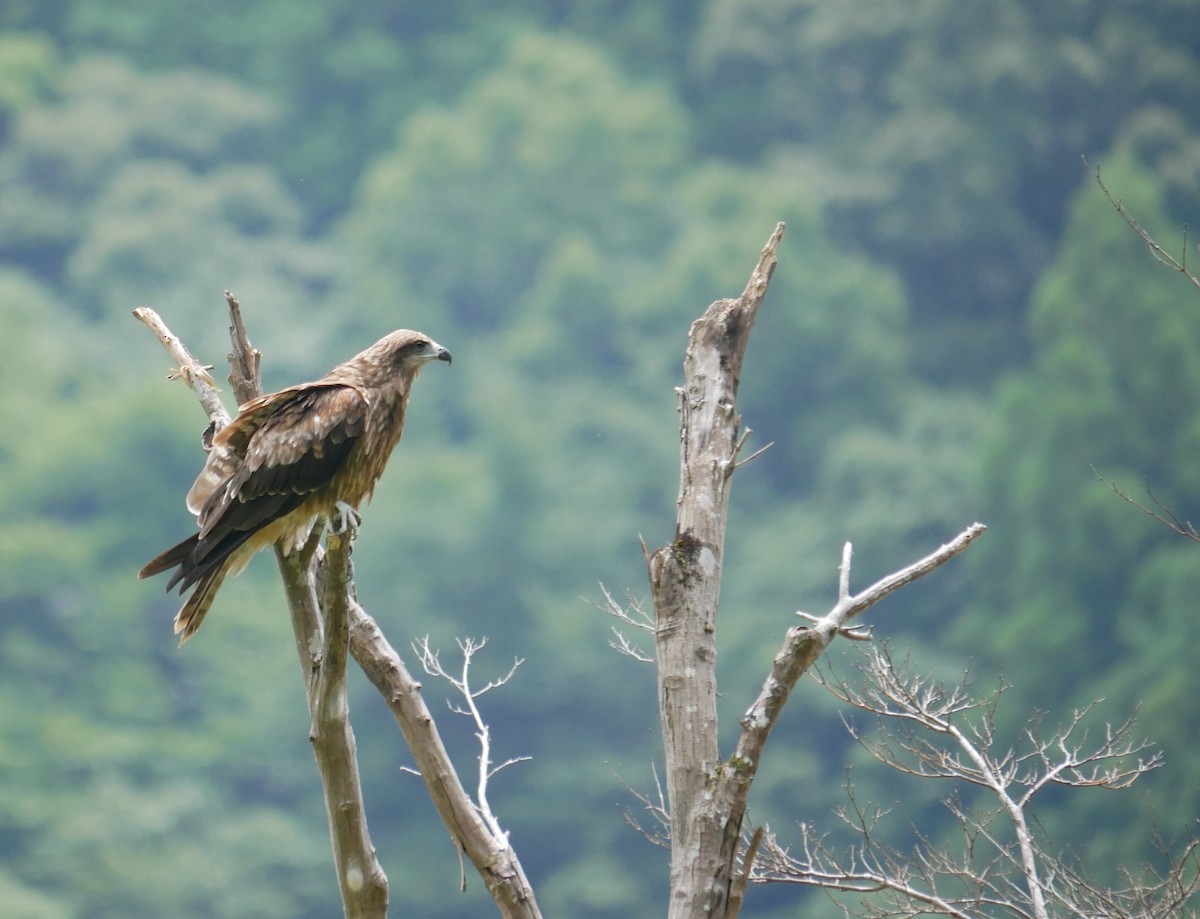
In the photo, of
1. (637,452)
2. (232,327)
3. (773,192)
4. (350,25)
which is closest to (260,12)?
(350,25)

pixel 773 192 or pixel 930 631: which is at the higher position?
pixel 773 192

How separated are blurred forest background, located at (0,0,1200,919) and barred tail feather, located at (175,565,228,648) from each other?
19799 mm

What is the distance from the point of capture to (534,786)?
30109 millimetres

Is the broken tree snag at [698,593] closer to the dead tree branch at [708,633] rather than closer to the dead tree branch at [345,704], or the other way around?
the dead tree branch at [708,633]

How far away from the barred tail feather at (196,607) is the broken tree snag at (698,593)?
1440mm

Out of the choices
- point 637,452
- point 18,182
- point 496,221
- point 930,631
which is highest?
point 18,182

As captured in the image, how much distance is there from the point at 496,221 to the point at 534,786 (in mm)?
17858

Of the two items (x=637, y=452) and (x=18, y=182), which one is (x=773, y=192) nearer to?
(x=637, y=452)

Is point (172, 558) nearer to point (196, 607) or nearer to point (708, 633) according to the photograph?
point (196, 607)

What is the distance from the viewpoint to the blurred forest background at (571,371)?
94.0ft

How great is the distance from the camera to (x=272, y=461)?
4.87 m

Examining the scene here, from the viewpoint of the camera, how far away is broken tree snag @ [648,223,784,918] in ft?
14.2

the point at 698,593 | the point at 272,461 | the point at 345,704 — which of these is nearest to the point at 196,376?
the point at 272,461

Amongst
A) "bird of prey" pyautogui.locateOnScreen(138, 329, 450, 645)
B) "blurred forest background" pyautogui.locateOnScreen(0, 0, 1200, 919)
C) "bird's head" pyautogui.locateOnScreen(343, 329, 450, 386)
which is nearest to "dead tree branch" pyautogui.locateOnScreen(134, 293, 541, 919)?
"bird of prey" pyautogui.locateOnScreen(138, 329, 450, 645)
